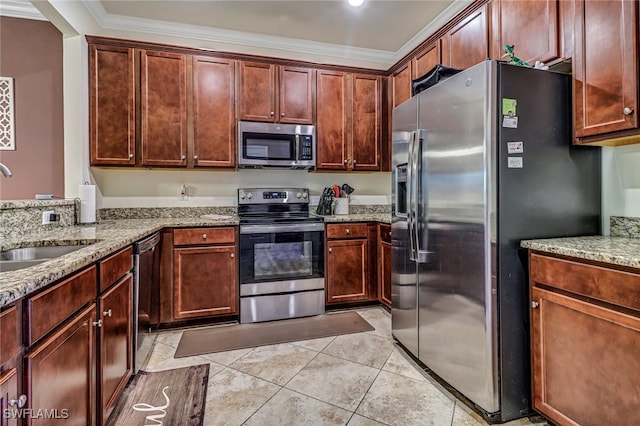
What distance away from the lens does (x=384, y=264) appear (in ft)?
9.98

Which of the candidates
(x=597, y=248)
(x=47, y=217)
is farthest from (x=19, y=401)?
(x=597, y=248)

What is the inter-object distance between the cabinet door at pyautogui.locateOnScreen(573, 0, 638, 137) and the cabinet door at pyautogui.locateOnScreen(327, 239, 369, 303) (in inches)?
75.7

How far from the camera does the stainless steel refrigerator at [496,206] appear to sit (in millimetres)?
1559

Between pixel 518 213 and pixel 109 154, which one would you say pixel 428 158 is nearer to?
pixel 518 213

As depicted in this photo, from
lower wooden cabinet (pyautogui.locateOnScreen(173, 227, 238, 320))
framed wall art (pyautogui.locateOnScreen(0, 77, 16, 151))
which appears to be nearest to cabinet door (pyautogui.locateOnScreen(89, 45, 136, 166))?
framed wall art (pyautogui.locateOnScreen(0, 77, 16, 151))

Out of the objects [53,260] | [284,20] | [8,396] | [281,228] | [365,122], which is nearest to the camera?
[8,396]

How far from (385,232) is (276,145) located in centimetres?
131

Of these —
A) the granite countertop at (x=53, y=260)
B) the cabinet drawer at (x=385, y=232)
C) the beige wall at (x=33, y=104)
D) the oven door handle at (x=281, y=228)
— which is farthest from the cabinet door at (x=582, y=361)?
the beige wall at (x=33, y=104)

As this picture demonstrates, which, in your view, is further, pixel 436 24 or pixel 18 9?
pixel 436 24

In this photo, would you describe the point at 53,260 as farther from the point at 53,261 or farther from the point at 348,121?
the point at 348,121

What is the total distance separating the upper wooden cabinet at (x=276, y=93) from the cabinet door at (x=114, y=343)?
189cm

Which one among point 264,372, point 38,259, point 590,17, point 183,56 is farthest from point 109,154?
point 590,17

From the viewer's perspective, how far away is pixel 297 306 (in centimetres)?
294

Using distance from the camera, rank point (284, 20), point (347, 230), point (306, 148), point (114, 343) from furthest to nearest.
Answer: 1. point (306, 148)
2. point (347, 230)
3. point (284, 20)
4. point (114, 343)
